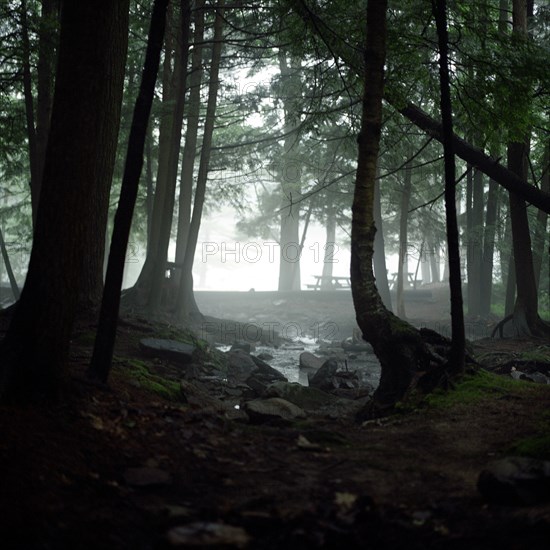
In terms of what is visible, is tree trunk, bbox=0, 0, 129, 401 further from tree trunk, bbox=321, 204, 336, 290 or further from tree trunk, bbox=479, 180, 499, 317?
tree trunk, bbox=321, 204, 336, 290

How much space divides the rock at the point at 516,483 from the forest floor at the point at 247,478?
0.12 meters

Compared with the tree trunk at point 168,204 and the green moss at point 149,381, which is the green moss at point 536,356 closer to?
the green moss at point 149,381

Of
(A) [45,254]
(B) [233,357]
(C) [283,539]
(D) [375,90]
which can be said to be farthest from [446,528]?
(B) [233,357]

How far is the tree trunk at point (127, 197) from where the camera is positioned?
6312 millimetres

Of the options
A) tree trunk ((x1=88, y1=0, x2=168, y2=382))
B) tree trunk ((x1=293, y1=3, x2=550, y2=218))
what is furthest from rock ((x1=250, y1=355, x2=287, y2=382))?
tree trunk ((x1=88, y1=0, x2=168, y2=382))

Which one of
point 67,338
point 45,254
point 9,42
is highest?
point 9,42

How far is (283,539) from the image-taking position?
3.57m

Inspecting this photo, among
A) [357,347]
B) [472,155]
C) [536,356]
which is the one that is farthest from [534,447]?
[357,347]

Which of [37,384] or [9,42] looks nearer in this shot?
[37,384]

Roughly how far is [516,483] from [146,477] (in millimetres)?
2636

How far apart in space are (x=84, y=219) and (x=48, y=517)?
2833mm

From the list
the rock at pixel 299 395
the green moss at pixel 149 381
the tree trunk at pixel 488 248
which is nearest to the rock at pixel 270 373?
the rock at pixel 299 395

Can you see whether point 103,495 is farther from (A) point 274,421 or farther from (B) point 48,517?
(A) point 274,421

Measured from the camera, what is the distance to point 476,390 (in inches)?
296
